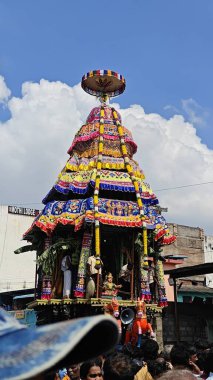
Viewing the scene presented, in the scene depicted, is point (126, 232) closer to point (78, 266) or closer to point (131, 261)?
point (131, 261)

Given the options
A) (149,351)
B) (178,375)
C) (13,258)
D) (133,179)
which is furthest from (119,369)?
(13,258)

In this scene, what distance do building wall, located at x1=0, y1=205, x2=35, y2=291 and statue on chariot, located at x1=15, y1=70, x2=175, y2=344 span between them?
17.2 metres

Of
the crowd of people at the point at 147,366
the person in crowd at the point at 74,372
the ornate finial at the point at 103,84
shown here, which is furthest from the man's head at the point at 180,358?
the ornate finial at the point at 103,84

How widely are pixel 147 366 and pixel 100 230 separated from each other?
973 centimetres

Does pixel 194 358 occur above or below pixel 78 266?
below

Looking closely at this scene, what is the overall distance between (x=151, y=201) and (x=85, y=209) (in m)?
2.67

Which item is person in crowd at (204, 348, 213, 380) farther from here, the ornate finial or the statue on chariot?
the ornate finial

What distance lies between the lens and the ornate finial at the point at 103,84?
17453 millimetres

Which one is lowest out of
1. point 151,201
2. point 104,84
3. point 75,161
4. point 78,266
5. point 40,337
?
point 40,337

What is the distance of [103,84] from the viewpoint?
1794cm

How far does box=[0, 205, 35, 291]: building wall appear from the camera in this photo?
3288 centimetres

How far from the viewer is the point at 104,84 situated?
17.9 metres

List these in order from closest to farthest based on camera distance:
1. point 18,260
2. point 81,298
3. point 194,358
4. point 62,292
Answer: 1. point 194,358
2. point 81,298
3. point 62,292
4. point 18,260

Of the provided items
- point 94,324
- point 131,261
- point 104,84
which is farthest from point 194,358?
point 104,84
